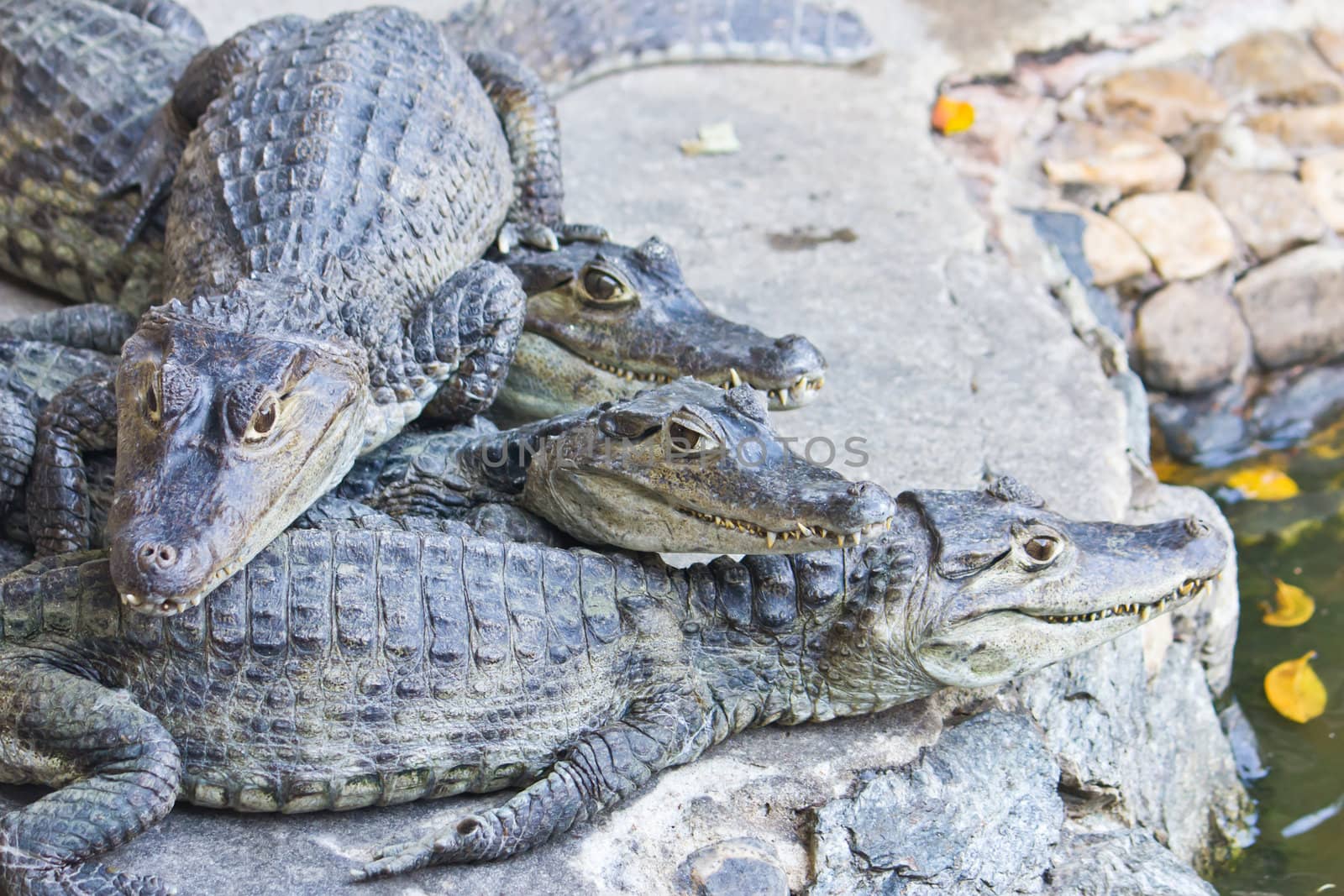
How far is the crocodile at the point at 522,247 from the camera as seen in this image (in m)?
4.01

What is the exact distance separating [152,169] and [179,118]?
201mm

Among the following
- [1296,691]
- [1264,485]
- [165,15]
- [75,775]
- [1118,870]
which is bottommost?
[1296,691]

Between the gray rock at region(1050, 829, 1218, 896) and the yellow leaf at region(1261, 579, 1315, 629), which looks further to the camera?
the yellow leaf at region(1261, 579, 1315, 629)

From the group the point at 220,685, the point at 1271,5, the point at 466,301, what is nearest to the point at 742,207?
the point at 466,301

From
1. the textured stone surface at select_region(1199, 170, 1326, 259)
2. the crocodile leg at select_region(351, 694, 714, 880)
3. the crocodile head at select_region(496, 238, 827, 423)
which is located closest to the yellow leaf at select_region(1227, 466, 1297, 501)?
the textured stone surface at select_region(1199, 170, 1326, 259)

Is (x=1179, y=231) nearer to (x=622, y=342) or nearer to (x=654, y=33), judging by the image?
(x=654, y=33)

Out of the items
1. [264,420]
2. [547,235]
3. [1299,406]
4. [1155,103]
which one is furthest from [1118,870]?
[1155,103]

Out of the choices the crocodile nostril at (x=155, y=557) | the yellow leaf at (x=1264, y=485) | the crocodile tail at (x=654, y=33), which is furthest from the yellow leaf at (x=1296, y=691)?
the crocodile nostril at (x=155, y=557)

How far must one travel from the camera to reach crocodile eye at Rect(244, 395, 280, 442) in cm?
287

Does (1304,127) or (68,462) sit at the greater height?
(1304,127)

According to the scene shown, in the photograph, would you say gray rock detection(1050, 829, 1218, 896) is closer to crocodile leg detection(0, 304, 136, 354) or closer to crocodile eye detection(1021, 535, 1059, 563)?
crocodile eye detection(1021, 535, 1059, 563)

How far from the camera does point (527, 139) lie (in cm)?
487

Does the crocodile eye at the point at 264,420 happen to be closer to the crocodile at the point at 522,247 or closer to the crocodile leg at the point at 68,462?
the crocodile leg at the point at 68,462

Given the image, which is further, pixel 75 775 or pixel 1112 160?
pixel 1112 160
